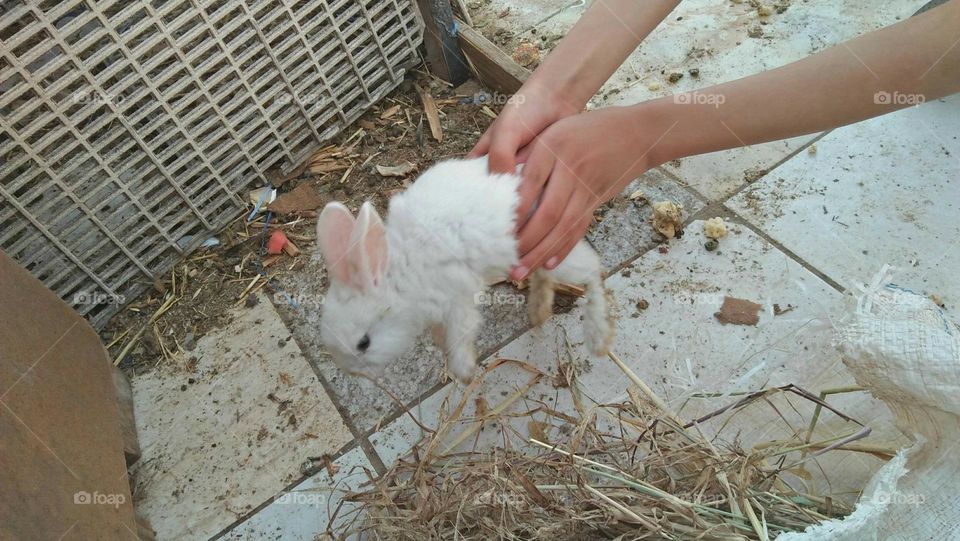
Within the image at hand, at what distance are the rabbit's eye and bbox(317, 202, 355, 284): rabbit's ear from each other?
19 centimetres

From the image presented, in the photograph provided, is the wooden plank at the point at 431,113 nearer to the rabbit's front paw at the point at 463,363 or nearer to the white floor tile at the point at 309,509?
the rabbit's front paw at the point at 463,363

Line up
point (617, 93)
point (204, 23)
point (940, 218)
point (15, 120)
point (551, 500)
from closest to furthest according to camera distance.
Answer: point (551, 500)
point (15, 120)
point (940, 218)
point (204, 23)
point (617, 93)

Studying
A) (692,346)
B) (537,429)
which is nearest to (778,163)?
(692,346)

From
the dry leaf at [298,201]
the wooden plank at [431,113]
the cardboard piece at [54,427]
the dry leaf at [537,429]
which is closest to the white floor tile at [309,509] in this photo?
the cardboard piece at [54,427]

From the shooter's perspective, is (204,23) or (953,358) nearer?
(953,358)

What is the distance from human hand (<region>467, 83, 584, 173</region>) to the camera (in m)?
1.79

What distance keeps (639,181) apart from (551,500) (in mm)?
1432

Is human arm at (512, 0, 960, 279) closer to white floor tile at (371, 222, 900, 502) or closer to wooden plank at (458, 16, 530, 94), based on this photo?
white floor tile at (371, 222, 900, 502)

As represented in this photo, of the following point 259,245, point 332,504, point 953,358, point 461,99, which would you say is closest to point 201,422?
point 332,504

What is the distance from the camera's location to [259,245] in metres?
2.82

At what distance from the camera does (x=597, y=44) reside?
1924mm

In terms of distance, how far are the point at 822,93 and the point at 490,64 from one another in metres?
1.71

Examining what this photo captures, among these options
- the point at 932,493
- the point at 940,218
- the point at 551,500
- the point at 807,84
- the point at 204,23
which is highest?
the point at 204,23

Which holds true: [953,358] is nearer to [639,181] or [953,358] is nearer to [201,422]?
[639,181]
